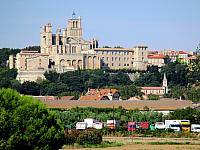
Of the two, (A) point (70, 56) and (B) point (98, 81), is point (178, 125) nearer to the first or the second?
(B) point (98, 81)

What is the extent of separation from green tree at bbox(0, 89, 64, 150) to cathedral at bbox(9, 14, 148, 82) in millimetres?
99623

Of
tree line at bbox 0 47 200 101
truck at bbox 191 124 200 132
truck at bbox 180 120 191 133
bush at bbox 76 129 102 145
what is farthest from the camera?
tree line at bbox 0 47 200 101

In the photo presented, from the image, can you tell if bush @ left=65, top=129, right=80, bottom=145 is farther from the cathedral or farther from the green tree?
the cathedral

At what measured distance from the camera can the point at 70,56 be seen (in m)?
138

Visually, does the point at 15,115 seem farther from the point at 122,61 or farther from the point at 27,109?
the point at 122,61

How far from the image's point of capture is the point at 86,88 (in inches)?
4555

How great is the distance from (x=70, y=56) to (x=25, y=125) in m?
114

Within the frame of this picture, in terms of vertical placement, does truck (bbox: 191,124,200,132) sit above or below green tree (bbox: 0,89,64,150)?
below

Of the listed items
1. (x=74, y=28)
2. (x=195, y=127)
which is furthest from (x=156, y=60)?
(x=195, y=127)

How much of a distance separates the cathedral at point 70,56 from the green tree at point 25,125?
9962cm

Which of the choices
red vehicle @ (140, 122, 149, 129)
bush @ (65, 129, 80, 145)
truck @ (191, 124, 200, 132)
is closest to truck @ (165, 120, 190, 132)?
truck @ (191, 124, 200, 132)

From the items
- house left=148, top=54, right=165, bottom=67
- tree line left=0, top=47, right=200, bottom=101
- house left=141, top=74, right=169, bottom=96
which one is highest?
house left=148, top=54, right=165, bottom=67

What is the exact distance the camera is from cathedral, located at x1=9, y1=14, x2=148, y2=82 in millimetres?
133750

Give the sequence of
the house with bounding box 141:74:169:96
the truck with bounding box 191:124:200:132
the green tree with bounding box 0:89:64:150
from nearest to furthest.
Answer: the green tree with bounding box 0:89:64:150
the truck with bounding box 191:124:200:132
the house with bounding box 141:74:169:96
